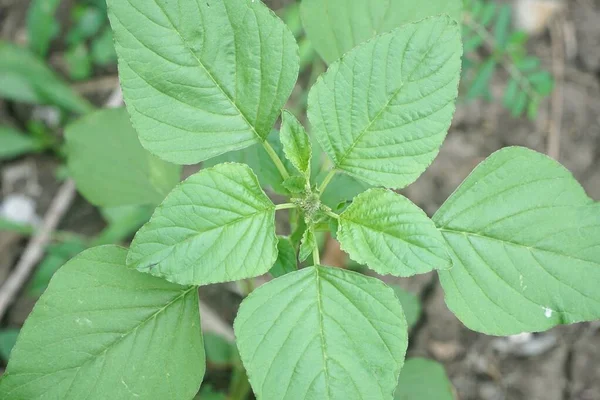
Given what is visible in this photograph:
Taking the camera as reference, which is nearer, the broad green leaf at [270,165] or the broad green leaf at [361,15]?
the broad green leaf at [270,165]

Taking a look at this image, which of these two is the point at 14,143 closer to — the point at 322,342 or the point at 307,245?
the point at 307,245

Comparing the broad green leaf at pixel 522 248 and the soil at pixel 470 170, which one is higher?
the broad green leaf at pixel 522 248

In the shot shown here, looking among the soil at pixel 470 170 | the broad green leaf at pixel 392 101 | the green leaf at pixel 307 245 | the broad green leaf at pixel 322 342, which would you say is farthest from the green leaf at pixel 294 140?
the soil at pixel 470 170

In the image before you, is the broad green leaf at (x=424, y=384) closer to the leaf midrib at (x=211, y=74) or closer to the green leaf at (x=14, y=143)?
the leaf midrib at (x=211, y=74)

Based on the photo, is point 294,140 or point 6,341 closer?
point 294,140

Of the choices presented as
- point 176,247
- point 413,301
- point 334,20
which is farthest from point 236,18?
point 413,301

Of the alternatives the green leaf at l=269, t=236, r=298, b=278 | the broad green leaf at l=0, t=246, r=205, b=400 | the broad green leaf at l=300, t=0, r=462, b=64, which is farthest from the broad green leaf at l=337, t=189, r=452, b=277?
the broad green leaf at l=300, t=0, r=462, b=64

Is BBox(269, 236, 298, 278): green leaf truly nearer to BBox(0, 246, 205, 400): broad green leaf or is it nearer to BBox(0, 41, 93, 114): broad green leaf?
BBox(0, 246, 205, 400): broad green leaf

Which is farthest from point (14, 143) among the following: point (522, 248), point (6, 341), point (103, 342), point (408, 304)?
point (522, 248)
